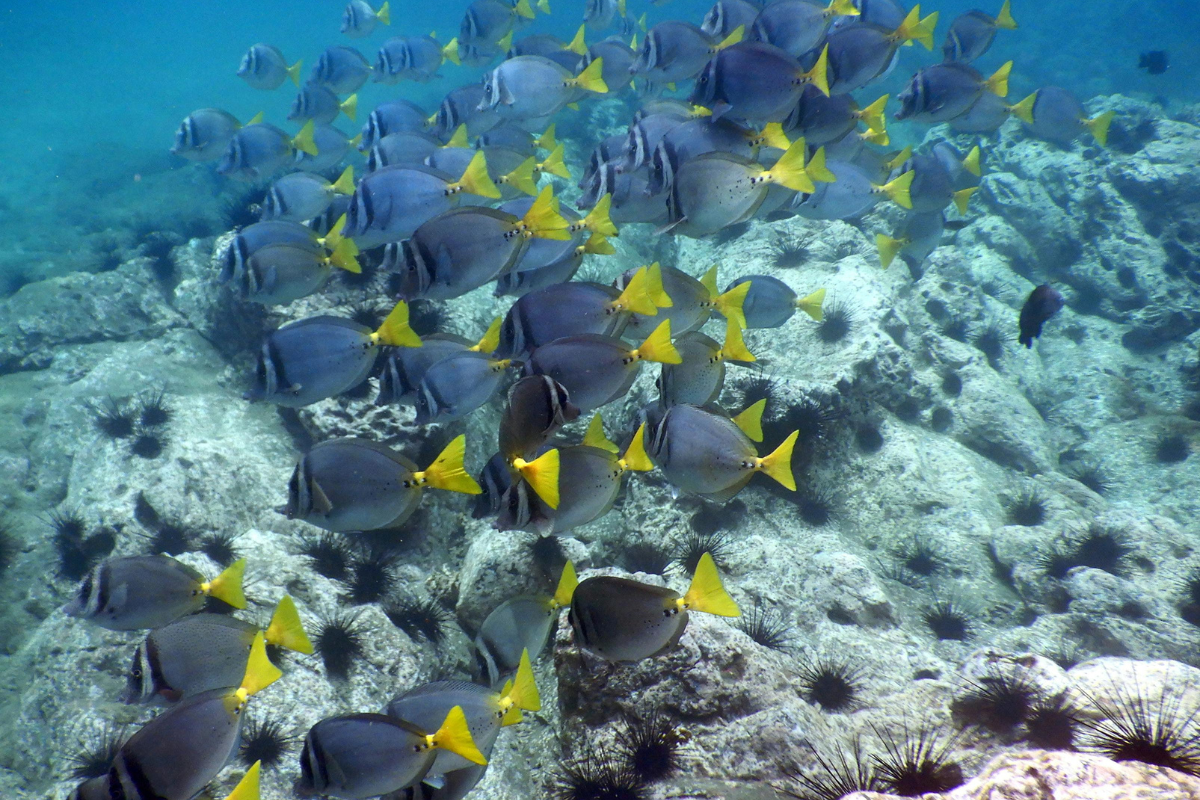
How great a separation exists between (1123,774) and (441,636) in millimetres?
4052

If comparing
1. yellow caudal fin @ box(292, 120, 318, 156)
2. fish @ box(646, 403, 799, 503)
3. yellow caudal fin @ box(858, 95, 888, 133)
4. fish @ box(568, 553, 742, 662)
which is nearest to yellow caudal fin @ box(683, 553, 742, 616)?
fish @ box(568, 553, 742, 662)

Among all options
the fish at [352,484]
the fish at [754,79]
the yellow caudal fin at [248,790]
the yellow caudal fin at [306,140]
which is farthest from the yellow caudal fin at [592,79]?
the yellow caudal fin at [248,790]

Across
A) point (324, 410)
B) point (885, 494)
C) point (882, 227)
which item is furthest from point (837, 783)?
point (882, 227)

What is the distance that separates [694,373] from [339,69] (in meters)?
7.46

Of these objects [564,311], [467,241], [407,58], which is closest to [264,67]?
[407,58]

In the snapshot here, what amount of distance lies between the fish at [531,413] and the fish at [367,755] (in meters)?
1.05

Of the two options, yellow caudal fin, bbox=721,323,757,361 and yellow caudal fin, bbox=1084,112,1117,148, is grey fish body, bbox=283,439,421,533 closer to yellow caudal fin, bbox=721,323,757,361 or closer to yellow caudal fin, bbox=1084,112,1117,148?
yellow caudal fin, bbox=721,323,757,361

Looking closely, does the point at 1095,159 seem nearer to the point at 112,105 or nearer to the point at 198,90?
the point at 112,105

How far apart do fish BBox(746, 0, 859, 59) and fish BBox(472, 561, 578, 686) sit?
4.42m

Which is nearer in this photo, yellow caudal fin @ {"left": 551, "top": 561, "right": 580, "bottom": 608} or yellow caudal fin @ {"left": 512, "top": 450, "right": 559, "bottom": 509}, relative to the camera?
yellow caudal fin @ {"left": 512, "top": 450, "right": 559, "bottom": 509}

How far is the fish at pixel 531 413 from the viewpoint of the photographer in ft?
7.84

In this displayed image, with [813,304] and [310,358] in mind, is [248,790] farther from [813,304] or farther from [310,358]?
[813,304]

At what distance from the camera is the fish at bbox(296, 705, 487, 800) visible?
7.10 feet

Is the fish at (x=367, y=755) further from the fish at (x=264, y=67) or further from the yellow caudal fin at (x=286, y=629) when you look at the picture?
the fish at (x=264, y=67)
